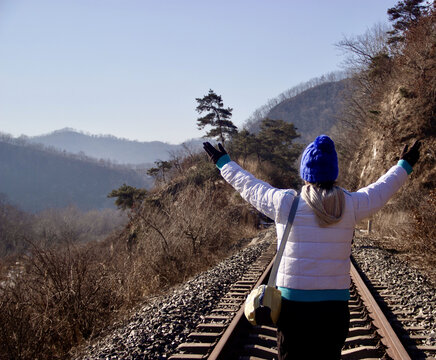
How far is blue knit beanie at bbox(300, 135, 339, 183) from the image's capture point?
2156 millimetres

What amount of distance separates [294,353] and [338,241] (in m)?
0.77

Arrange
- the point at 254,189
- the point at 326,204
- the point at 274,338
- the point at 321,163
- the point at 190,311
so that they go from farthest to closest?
the point at 190,311 → the point at 274,338 → the point at 254,189 → the point at 321,163 → the point at 326,204

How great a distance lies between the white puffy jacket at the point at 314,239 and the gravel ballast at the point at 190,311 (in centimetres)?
267

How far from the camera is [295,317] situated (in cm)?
215

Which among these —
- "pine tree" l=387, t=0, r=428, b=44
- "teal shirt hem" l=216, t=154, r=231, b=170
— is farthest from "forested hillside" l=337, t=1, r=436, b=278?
"teal shirt hem" l=216, t=154, r=231, b=170

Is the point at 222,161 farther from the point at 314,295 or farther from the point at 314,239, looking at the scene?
the point at 314,295

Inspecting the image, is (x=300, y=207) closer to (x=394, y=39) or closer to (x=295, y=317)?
(x=295, y=317)

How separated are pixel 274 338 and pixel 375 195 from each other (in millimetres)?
2723

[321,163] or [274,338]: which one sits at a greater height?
[321,163]

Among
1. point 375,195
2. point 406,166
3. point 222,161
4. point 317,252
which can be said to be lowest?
point 317,252

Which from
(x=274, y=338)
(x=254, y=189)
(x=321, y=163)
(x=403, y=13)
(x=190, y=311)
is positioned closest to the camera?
(x=321, y=163)

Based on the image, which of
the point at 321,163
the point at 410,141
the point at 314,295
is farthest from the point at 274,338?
the point at 410,141

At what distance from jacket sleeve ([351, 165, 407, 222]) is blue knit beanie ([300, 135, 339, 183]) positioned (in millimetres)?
211

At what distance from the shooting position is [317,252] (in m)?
2.09
